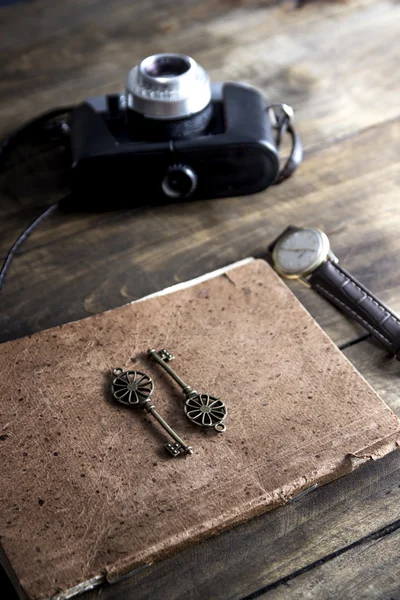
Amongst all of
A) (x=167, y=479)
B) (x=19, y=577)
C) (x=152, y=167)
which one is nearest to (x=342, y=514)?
(x=167, y=479)

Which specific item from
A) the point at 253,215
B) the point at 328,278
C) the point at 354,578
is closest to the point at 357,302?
the point at 328,278

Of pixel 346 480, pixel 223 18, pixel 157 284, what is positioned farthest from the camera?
pixel 223 18

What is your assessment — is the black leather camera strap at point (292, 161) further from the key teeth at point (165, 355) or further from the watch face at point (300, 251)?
the key teeth at point (165, 355)

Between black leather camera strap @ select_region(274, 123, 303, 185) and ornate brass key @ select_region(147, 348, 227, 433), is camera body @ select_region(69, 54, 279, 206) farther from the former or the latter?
ornate brass key @ select_region(147, 348, 227, 433)

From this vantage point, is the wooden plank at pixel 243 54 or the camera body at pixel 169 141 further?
the wooden plank at pixel 243 54

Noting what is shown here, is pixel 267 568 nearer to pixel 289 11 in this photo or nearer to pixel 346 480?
pixel 346 480

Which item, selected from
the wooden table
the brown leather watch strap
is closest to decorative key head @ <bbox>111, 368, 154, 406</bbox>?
the wooden table

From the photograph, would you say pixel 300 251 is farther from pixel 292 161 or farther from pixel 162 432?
pixel 162 432

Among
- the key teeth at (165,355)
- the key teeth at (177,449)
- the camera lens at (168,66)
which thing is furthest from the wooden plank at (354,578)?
the camera lens at (168,66)
